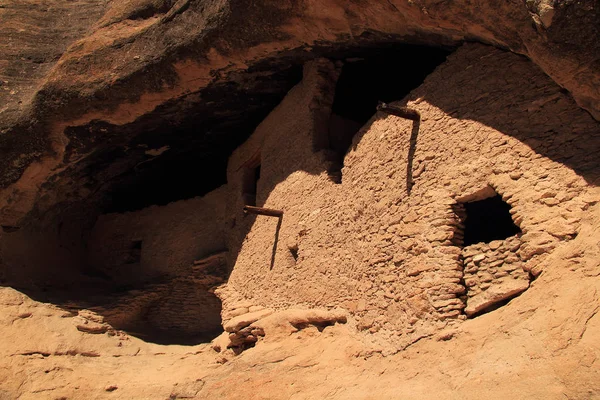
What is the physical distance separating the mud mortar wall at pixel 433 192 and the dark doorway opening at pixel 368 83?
606 mm

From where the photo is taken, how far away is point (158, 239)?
10570 mm

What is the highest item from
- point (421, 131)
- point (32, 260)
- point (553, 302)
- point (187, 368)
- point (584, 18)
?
point (584, 18)

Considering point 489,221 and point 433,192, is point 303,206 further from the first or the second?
point 433,192

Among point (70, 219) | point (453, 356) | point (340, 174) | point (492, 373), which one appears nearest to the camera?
point (492, 373)

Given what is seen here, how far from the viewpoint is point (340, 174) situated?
283 inches

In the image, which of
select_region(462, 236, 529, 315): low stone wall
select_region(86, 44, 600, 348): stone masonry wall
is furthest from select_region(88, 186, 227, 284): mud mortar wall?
select_region(462, 236, 529, 315): low stone wall

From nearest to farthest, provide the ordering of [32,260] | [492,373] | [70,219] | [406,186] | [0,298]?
[492,373] → [406,186] → [0,298] → [32,260] → [70,219]

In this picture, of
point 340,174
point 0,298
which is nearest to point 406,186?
point 340,174

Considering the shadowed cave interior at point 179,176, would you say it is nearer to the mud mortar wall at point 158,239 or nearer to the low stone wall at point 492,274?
the mud mortar wall at point 158,239

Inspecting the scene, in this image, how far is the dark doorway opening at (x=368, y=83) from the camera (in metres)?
7.26

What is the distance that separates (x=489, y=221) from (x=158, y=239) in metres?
5.71

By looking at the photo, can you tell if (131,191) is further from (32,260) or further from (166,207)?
(32,260)

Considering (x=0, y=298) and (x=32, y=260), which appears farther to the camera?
(x=32, y=260)

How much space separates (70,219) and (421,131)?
702cm
